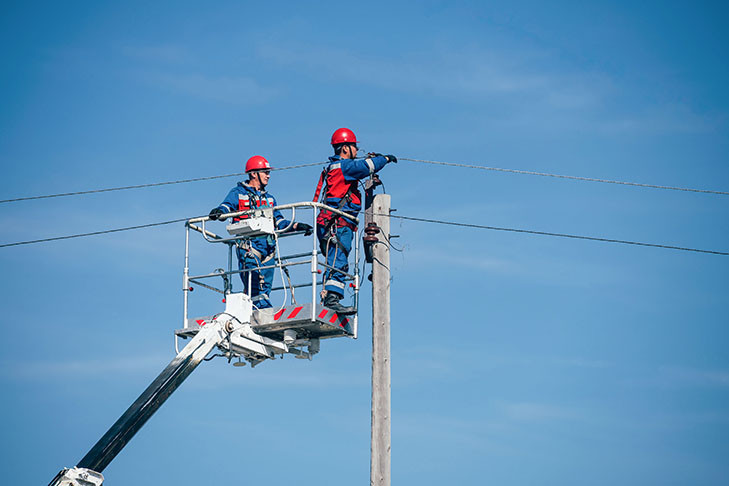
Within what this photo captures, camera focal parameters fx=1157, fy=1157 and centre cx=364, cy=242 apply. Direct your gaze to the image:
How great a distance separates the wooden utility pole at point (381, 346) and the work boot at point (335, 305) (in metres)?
0.63

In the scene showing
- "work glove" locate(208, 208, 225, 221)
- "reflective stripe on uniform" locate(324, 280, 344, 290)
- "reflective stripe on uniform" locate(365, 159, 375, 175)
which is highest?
"reflective stripe on uniform" locate(365, 159, 375, 175)

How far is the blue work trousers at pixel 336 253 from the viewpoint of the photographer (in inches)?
609

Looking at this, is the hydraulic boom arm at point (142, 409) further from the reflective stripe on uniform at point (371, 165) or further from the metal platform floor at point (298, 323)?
the reflective stripe on uniform at point (371, 165)

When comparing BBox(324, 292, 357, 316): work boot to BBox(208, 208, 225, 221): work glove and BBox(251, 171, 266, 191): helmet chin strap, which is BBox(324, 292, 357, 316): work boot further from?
BBox(251, 171, 266, 191): helmet chin strap

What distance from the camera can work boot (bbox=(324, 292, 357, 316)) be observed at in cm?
1537

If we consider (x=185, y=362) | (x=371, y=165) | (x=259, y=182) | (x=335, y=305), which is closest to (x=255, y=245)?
(x=259, y=182)

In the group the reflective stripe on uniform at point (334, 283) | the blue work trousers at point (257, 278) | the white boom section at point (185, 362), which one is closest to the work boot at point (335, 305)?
the reflective stripe on uniform at point (334, 283)

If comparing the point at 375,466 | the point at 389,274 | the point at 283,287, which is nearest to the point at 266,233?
the point at 283,287

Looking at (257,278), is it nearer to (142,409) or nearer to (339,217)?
(339,217)

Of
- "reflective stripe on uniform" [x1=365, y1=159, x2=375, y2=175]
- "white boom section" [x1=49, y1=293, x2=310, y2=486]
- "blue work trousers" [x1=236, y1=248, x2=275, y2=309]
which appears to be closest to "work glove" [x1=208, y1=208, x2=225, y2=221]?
"blue work trousers" [x1=236, y1=248, x2=275, y2=309]

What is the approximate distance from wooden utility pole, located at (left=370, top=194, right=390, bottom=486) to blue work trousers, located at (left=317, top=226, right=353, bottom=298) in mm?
619

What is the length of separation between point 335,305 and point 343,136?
2568mm

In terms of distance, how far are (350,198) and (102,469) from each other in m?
5.19

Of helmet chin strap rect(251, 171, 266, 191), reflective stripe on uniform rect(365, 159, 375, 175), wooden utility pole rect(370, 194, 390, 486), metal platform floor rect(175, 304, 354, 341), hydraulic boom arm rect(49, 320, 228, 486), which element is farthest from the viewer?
helmet chin strap rect(251, 171, 266, 191)
